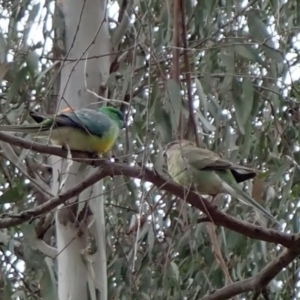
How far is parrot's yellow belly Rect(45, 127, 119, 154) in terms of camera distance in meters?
1.92

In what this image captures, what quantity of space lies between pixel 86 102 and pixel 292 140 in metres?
0.68

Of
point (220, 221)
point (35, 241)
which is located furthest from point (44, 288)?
point (220, 221)

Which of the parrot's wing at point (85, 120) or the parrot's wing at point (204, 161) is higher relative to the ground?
the parrot's wing at point (85, 120)

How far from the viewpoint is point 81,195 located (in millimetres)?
1957

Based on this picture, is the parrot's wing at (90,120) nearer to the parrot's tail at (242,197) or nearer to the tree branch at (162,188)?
the tree branch at (162,188)

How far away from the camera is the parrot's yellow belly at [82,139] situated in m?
1.92

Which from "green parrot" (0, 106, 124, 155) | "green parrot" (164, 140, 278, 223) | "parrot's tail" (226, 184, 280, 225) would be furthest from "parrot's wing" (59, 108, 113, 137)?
"parrot's tail" (226, 184, 280, 225)

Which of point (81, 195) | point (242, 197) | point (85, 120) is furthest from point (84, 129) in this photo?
point (242, 197)

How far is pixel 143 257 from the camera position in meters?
2.40

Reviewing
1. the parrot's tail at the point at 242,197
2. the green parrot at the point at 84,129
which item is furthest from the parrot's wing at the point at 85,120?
the parrot's tail at the point at 242,197

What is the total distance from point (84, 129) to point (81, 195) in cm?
18

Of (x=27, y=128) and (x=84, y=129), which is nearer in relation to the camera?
(x=27, y=128)

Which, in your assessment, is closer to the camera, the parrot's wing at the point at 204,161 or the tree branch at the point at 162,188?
the tree branch at the point at 162,188

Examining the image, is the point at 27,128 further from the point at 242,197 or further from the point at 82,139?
the point at 242,197
